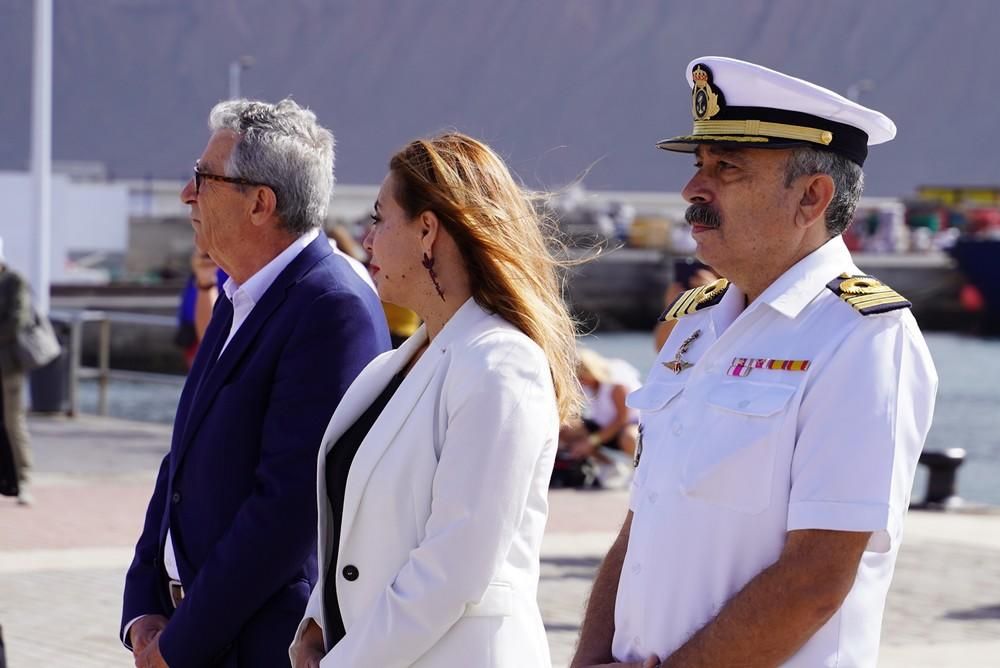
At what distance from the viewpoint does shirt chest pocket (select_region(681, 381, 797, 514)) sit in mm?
2438

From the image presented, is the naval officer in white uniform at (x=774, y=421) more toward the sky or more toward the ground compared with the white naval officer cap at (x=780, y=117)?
more toward the ground

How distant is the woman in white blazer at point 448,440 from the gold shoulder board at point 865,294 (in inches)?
21.1

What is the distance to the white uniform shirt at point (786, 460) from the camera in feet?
7.78

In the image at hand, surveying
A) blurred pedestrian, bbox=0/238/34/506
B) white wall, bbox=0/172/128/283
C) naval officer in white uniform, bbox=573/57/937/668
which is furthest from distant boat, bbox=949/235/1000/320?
naval officer in white uniform, bbox=573/57/937/668

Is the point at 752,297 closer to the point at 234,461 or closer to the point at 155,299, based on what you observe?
the point at 234,461

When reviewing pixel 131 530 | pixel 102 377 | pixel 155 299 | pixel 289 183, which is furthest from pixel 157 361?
pixel 289 183

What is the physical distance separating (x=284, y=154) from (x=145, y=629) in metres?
1.02

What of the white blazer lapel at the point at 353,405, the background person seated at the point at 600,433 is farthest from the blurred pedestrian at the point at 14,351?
the white blazer lapel at the point at 353,405

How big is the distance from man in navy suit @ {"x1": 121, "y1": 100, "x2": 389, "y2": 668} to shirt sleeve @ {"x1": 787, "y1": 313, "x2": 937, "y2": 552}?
113 cm

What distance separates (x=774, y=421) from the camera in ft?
8.00

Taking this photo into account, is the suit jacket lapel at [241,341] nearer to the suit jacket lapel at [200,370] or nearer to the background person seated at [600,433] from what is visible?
the suit jacket lapel at [200,370]

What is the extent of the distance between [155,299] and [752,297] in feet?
100

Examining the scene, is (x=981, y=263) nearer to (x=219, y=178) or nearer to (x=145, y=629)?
(x=219, y=178)

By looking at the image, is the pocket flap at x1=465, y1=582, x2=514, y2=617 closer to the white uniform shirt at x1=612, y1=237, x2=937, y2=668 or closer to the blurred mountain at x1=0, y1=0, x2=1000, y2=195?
the white uniform shirt at x1=612, y1=237, x2=937, y2=668
